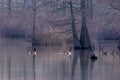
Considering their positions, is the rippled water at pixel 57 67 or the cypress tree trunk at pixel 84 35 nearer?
the rippled water at pixel 57 67

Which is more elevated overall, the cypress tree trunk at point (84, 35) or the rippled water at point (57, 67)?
the cypress tree trunk at point (84, 35)

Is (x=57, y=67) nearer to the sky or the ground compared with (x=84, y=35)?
nearer to the ground

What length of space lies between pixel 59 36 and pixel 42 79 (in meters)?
21.6

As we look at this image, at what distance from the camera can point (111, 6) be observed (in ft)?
142

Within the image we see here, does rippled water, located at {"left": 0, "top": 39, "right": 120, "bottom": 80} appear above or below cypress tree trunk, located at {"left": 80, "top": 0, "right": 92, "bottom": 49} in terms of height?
below

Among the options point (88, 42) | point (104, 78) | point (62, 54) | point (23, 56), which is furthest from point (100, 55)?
point (104, 78)

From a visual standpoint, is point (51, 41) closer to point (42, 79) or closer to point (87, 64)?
point (87, 64)

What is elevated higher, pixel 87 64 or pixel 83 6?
pixel 83 6

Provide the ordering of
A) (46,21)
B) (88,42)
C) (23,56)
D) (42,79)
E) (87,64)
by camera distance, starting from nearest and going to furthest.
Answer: (42,79)
(87,64)
(23,56)
(88,42)
(46,21)

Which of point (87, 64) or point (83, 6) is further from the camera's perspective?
point (83, 6)

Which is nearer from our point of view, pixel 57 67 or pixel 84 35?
pixel 57 67

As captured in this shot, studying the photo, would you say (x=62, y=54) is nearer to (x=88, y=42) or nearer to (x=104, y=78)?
(x=88, y=42)

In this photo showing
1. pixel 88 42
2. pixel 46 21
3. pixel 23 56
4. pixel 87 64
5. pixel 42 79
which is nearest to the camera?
pixel 42 79

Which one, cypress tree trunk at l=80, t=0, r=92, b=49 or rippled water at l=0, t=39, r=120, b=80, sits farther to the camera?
cypress tree trunk at l=80, t=0, r=92, b=49
